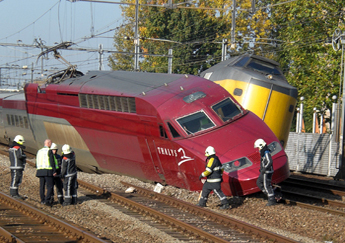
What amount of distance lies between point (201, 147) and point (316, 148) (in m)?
13.0

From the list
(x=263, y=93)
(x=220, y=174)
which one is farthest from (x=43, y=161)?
(x=263, y=93)

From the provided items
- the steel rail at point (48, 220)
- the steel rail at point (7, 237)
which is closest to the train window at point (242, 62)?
the steel rail at point (48, 220)

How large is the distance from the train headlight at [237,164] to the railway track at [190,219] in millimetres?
1254

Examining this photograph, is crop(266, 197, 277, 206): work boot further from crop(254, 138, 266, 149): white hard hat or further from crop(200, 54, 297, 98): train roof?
crop(200, 54, 297, 98): train roof

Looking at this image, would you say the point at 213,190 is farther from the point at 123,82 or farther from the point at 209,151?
the point at 123,82

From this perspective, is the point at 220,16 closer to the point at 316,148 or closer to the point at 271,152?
the point at 316,148

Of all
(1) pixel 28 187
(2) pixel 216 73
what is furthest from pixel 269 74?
(1) pixel 28 187

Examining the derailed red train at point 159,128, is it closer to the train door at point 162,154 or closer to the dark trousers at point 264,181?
the train door at point 162,154

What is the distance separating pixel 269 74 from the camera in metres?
18.3

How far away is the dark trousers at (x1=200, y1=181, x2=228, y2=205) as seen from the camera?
1172 centimetres

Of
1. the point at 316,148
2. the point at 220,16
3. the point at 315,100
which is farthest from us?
the point at 220,16

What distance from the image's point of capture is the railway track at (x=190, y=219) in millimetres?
9391

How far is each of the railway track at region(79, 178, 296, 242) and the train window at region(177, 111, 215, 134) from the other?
78.0 inches

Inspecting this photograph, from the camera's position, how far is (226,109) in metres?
13.7
